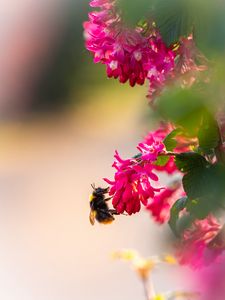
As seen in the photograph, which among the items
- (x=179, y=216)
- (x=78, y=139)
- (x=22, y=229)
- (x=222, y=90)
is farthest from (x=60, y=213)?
(x=222, y=90)

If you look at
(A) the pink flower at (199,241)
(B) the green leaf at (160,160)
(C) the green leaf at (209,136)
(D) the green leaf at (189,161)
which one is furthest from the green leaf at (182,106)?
(A) the pink flower at (199,241)

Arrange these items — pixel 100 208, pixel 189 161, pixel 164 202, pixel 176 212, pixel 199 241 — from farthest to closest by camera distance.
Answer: pixel 100 208 → pixel 164 202 → pixel 199 241 → pixel 176 212 → pixel 189 161

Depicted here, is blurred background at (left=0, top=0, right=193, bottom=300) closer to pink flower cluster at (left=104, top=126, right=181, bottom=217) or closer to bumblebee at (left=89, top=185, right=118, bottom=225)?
bumblebee at (left=89, top=185, right=118, bottom=225)

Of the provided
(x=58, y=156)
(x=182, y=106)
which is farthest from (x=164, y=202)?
(x=58, y=156)

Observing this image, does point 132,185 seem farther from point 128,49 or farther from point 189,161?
point 128,49

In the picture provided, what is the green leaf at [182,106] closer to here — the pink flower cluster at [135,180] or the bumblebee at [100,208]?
the pink flower cluster at [135,180]

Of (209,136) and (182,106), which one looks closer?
(182,106)

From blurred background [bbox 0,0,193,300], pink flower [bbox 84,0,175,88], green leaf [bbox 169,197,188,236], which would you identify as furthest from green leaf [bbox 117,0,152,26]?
blurred background [bbox 0,0,193,300]
